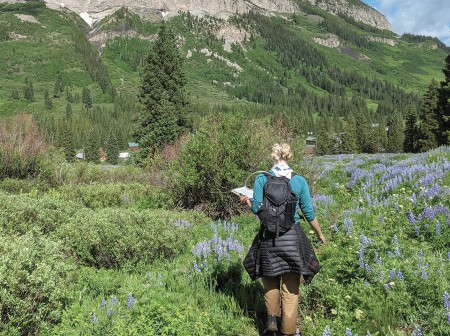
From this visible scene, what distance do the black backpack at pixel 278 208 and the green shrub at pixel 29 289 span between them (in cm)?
278

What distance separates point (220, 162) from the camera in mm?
12312

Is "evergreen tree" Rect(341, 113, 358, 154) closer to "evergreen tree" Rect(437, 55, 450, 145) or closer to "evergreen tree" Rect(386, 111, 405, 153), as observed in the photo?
"evergreen tree" Rect(386, 111, 405, 153)

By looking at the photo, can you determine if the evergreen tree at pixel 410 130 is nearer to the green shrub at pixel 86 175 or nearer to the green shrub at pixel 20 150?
the green shrub at pixel 86 175

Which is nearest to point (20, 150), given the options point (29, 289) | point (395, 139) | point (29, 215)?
point (29, 215)

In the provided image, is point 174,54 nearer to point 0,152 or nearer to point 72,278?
point 0,152

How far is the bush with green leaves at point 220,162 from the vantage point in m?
12.2

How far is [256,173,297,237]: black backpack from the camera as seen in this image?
164 inches

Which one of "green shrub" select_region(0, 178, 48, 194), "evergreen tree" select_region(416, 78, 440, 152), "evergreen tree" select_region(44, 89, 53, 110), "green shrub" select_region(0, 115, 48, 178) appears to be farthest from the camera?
"evergreen tree" select_region(44, 89, 53, 110)

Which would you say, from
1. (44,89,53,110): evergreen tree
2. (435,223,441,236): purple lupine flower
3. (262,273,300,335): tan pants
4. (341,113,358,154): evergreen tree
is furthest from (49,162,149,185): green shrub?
(44,89,53,110): evergreen tree

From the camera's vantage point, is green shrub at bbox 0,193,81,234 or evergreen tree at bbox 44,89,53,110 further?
evergreen tree at bbox 44,89,53,110

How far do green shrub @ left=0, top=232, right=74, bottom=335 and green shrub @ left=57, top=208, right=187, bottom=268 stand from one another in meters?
1.83

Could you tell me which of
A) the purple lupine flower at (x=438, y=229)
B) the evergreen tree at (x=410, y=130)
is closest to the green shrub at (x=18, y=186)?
the purple lupine flower at (x=438, y=229)

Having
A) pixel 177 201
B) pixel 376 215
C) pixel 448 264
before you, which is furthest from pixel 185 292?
pixel 177 201

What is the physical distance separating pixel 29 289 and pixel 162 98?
3029 cm
